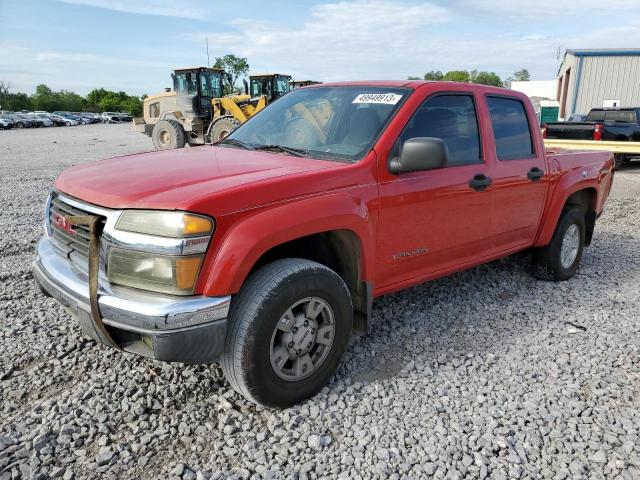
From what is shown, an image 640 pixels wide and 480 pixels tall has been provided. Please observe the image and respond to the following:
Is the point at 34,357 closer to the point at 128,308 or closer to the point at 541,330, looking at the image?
the point at 128,308

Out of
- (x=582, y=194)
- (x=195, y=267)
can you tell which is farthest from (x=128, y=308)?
(x=582, y=194)

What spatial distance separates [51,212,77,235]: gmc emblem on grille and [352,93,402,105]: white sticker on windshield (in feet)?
6.62

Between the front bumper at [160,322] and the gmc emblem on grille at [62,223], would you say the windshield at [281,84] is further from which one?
the front bumper at [160,322]

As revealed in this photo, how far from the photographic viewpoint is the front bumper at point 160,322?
2326 mm

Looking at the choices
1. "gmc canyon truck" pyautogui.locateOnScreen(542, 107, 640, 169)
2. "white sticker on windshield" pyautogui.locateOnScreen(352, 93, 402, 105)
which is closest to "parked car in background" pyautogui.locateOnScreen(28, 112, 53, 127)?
"gmc canyon truck" pyautogui.locateOnScreen(542, 107, 640, 169)

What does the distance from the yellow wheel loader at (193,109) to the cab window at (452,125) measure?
13.0m

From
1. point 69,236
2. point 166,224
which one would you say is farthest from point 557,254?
point 69,236

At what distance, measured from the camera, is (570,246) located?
16.7ft

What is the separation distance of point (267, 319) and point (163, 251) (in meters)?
0.62

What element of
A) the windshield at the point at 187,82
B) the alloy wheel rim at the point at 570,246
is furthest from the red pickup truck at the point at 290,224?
the windshield at the point at 187,82

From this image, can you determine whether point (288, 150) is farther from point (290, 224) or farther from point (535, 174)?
point (535, 174)

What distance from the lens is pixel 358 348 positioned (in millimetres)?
3557

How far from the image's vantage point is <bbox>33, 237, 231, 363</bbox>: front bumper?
7.63 ft

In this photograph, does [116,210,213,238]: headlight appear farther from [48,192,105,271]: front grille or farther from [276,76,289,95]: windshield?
[276,76,289,95]: windshield
